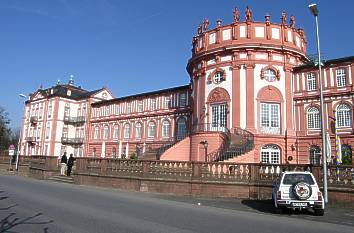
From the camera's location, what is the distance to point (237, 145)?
25.8 metres

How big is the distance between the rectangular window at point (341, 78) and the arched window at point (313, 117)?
3025mm

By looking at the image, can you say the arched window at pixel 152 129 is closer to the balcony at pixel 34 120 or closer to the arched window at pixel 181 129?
the arched window at pixel 181 129

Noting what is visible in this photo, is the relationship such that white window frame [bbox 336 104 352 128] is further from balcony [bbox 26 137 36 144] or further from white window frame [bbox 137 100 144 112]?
balcony [bbox 26 137 36 144]

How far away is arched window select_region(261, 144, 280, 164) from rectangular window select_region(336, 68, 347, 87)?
7.95 metres

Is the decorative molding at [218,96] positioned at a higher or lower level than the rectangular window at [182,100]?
lower

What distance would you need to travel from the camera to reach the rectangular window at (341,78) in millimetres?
28719

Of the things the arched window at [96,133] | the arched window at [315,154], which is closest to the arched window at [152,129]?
the arched window at [96,133]

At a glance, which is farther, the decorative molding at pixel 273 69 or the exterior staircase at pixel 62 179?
the decorative molding at pixel 273 69

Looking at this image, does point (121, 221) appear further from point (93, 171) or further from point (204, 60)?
point (204, 60)

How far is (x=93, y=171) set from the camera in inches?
893

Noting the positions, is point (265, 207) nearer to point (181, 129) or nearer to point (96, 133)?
point (181, 129)

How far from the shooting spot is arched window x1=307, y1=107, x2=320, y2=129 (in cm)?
2988

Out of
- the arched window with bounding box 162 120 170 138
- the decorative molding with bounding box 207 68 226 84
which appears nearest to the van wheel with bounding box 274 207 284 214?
the decorative molding with bounding box 207 68 226 84

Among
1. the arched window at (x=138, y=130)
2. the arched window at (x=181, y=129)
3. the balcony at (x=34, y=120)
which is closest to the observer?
the arched window at (x=181, y=129)
